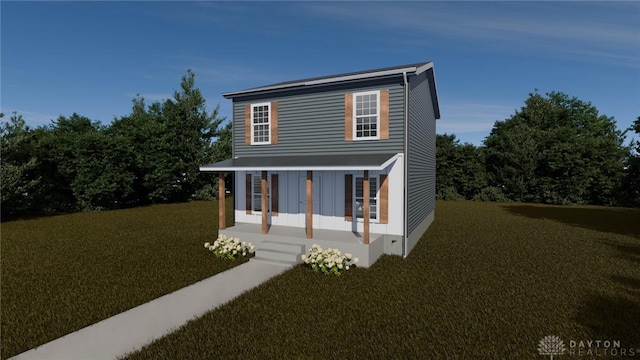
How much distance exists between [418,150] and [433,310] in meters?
8.06

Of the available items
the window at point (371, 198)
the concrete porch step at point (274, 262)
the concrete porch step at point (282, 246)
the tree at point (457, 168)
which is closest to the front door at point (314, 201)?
the window at point (371, 198)

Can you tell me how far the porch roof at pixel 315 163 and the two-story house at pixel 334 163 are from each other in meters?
0.04

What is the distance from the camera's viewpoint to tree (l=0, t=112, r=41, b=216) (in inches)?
696

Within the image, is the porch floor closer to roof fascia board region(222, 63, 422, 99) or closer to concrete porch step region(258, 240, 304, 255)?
concrete porch step region(258, 240, 304, 255)

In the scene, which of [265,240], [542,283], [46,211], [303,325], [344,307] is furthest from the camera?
[46,211]

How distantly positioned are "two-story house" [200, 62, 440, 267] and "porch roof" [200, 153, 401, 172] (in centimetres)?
4

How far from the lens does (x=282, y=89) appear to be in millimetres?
12688

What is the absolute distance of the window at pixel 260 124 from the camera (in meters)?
13.5

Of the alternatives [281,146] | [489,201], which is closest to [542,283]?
[281,146]

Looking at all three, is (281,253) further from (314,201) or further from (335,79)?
(335,79)

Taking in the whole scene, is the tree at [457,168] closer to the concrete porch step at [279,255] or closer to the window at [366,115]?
the window at [366,115]

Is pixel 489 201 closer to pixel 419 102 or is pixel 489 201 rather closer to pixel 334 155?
pixel 419 102

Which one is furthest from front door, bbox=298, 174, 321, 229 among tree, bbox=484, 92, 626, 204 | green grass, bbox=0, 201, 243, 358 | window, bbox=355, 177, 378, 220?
tree, bbox=484, 92, 626, 204

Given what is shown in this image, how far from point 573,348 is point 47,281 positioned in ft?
39.5
